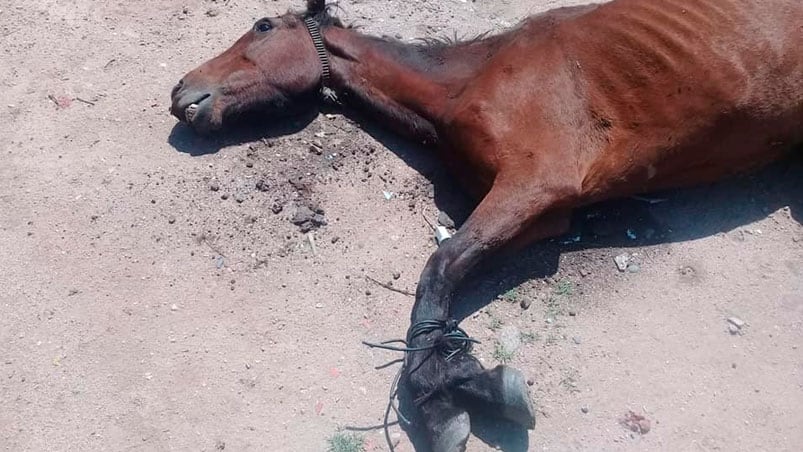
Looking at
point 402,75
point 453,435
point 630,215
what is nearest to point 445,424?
point 453,435

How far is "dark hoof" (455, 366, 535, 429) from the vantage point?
337cm

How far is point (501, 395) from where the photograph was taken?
340 centimetres

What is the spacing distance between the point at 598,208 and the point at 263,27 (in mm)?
2382

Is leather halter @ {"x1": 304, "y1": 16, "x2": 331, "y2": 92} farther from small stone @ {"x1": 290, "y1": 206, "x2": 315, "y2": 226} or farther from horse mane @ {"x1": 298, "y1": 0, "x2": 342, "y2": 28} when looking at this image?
small stone @ {"x1": 290, "y1": 206, "x2": 315, "y2": 226}

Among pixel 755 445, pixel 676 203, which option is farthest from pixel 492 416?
pixel 676 203

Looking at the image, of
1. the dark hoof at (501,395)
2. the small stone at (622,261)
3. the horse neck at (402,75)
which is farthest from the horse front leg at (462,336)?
the horse neck at (402,75)

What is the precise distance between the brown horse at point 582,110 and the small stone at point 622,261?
1.24 feet

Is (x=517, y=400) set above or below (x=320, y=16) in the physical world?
below

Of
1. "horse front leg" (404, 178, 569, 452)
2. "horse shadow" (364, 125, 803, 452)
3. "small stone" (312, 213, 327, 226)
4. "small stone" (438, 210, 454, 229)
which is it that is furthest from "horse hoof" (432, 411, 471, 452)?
"small stone" (312, 213, 327, 226)

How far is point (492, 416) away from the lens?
354 centimetres

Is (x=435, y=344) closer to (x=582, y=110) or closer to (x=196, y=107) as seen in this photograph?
(x=582, y=110)

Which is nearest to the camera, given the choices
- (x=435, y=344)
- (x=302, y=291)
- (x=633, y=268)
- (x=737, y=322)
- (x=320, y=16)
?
(x=435, y=344)

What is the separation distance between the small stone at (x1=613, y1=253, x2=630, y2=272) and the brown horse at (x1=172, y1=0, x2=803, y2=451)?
0.38m

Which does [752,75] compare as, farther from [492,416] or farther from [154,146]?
[154,146]
